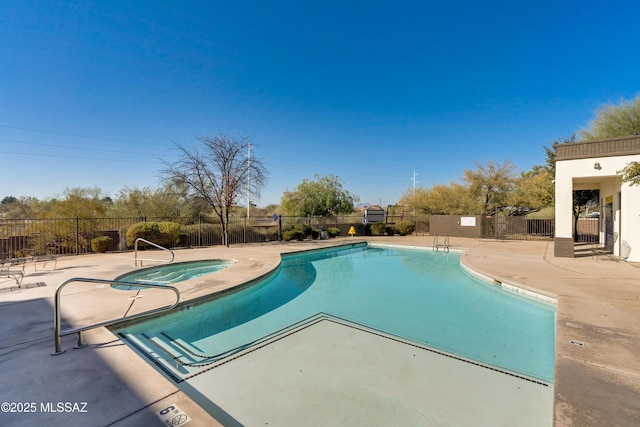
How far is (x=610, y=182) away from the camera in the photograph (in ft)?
35.1

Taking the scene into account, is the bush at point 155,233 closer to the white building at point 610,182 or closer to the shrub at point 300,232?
the shrub at point 300,232

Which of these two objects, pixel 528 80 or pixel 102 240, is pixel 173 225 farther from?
pixel 528 80

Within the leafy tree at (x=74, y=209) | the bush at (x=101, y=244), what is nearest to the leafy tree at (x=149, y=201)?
the leafy tree at (x=74, y=209)

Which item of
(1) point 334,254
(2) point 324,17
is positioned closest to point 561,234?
(1) point 334,254

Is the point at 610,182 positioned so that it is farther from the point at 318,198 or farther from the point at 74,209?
the point at 74,209

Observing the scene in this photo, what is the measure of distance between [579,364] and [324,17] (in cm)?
1410

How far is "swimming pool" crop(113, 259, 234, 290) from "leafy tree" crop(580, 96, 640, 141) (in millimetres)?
18193

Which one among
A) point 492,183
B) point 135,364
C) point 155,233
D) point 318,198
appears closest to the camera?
point 135,364

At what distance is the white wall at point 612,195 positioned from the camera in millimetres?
8641

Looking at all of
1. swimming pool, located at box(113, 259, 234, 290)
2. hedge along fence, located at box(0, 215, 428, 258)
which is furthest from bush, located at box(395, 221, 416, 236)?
swimming pool, located at box(113, 259, 234, 290)

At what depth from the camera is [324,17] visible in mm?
12391

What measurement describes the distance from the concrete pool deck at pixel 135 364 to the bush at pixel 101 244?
4.38 metres

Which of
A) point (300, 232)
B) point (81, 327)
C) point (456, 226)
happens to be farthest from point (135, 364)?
point (456, 226)

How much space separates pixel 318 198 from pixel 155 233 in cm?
1434
